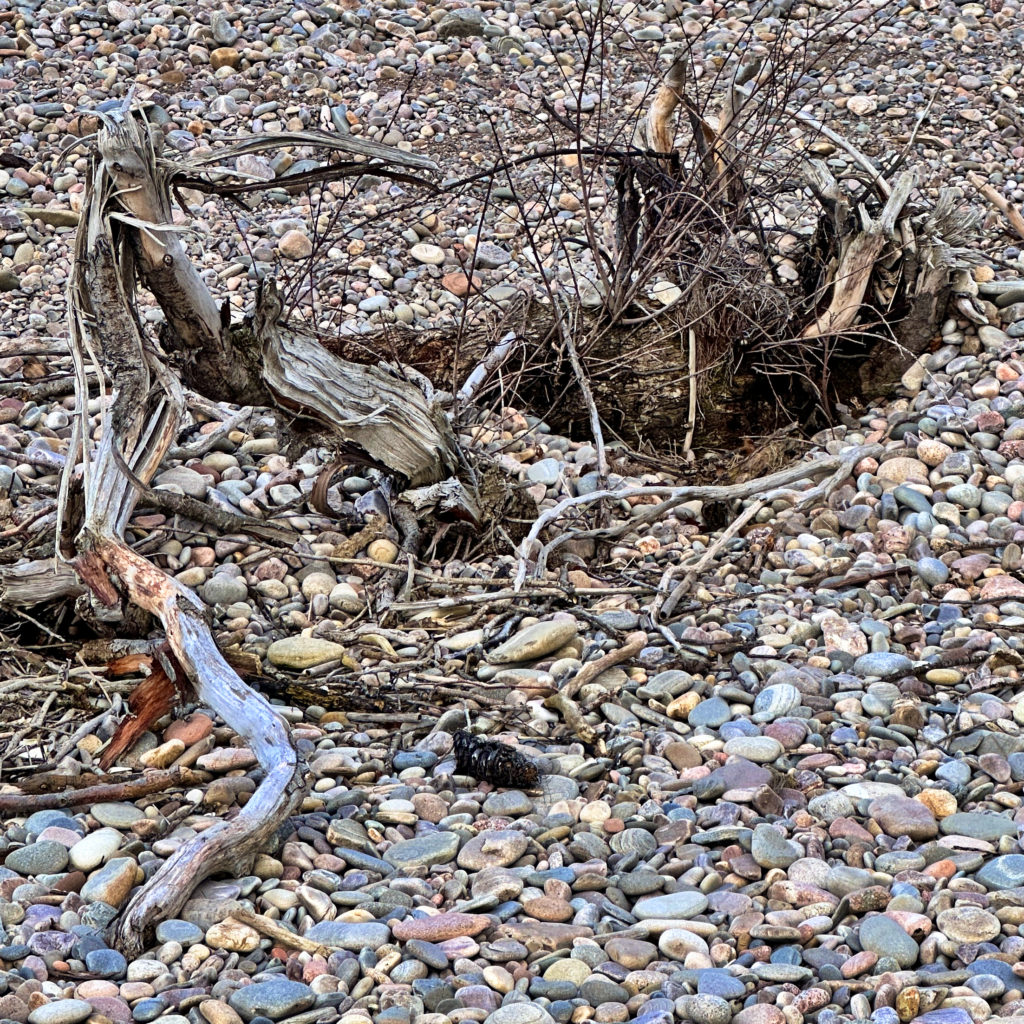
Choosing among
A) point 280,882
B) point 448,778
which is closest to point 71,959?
point 280,882

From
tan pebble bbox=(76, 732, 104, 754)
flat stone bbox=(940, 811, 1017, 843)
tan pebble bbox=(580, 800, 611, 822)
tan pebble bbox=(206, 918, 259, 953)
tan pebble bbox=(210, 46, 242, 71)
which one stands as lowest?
tan pebble bbox=(76, 732, 104, 754)

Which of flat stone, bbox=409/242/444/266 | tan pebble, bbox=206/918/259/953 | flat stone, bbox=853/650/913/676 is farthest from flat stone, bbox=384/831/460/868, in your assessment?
flat stone, bbox=409/242/444/266

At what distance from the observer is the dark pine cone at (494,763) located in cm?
292

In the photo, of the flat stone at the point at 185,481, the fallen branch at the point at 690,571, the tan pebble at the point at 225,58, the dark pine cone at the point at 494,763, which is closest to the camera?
the dark pine cone at the point at 494,763

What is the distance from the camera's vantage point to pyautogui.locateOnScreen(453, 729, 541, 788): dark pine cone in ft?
9.58

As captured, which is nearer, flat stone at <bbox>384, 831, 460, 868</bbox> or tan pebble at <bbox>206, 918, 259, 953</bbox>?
tan pebble at <bbox>206, 918, 259, 953</bbox>

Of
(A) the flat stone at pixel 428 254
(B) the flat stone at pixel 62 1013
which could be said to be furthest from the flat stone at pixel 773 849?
(A) the flat stone at pixel 428 254

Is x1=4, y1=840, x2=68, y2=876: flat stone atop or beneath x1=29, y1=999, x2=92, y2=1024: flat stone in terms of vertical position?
beneath

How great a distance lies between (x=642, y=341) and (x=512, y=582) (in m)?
1.67

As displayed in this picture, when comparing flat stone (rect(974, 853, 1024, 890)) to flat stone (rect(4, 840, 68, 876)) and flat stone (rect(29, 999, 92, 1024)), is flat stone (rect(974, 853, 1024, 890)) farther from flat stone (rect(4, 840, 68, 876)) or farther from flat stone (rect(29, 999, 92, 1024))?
flat stone (rect(4, 840, 68, 876))

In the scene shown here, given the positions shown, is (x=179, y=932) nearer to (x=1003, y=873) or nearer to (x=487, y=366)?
(x=1003, y=873)

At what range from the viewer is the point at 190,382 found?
382 centimetres

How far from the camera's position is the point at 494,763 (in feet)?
9.66

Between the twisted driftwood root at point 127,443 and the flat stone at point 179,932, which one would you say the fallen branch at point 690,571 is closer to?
the twisted driftwood root at point 127,443
